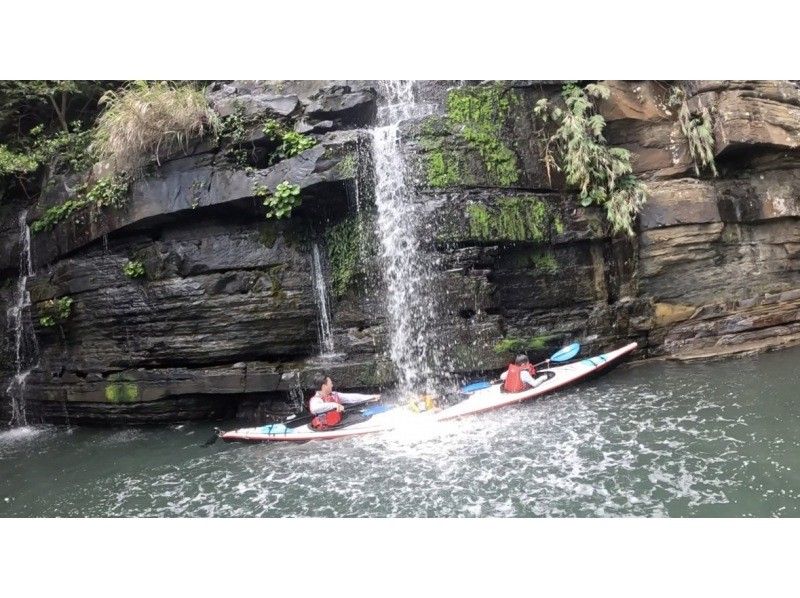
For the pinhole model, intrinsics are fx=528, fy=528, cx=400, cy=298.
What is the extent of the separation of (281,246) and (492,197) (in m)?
2.80

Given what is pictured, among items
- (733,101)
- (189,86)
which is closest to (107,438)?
(189,86)

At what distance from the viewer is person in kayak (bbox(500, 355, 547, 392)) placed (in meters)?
6.23

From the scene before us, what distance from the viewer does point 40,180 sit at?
25.8ft

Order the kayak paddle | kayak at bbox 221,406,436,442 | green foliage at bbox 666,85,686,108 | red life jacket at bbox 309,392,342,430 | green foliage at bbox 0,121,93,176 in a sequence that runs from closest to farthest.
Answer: kayak at bbox 221,406,436,442 < red life jacket at bbox 309,392,342,430 < the kayak paddle < green foliage at bbox 666,85,686,108 < green foliage at bbox 0,121,93,176

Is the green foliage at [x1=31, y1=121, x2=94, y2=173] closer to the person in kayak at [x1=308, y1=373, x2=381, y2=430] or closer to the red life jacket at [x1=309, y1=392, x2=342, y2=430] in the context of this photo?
the person in kayak at [x1=308, y1=373, x2=381, y2=430]

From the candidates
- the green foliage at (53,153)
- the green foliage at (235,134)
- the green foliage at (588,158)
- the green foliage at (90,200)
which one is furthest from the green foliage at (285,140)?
the green foliage at (588,158)

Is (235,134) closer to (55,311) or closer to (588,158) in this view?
(55,311)

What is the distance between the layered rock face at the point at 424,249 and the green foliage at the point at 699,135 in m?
0.12

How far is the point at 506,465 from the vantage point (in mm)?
4566

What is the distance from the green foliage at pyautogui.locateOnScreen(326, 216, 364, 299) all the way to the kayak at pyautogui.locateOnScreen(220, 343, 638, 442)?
1.71 m

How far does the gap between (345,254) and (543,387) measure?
9.80 feet

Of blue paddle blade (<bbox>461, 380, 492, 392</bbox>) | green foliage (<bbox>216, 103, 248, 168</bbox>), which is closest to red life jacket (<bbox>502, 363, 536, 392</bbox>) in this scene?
blue paddle blade (<bbox>461, 380, 492, 392</bbox>)

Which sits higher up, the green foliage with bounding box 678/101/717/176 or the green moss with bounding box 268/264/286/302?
the green foliage with bounding box 678/101/717/176

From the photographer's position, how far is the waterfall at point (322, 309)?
693cm
